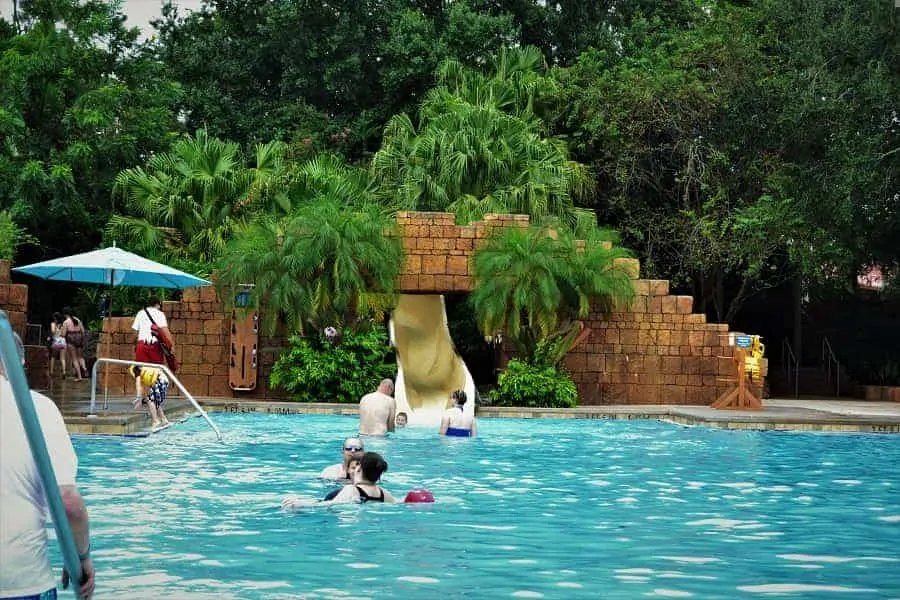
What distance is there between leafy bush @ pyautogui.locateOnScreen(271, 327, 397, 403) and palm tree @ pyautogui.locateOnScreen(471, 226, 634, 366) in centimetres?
207

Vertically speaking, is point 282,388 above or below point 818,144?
below

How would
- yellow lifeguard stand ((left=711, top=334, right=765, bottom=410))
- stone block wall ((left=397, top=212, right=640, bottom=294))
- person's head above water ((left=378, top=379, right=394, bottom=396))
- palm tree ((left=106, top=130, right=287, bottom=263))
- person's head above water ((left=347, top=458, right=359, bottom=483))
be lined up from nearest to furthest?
person's head above water ((left=347, top=458, right=359, bottom=483)) < person's head above water ((left=378, top=379, right=394, bottom=396)) < yellow lifeguard stand ((left=711, top=334, right=765, bottom=410)) < stone block wall ((left=397, top=212, right=640, bottom=294)) < palm tree ((left=106, top=130, right=287, bottom=263))

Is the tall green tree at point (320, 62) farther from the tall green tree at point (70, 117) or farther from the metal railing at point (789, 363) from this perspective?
the metal railing at point (789, 363)

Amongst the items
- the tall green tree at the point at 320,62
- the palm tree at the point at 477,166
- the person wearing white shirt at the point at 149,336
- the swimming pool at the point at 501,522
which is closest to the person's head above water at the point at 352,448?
the swimming pool at the point at 501,522

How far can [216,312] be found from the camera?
2372cm

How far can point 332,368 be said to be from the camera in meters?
22.5

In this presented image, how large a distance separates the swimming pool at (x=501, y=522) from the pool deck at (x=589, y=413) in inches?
29.7

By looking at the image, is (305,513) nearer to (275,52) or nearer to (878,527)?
(878,527)

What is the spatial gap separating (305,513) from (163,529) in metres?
1.26

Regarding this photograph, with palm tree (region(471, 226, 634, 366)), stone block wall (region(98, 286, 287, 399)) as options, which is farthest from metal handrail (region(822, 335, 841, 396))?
stone block wall (region(98, 286, 287, 399))

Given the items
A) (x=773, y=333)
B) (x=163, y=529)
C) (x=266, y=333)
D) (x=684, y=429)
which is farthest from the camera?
(x=773, y=333)

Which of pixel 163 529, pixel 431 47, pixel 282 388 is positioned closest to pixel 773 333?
pixel 431 47

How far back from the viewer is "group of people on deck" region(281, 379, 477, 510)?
10.2m

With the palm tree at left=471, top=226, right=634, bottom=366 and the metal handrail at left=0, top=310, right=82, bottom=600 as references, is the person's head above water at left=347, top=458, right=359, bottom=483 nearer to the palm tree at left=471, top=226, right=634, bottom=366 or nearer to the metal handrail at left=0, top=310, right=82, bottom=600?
the metal handrail at left=0, top=310, right=82, bottom=600
